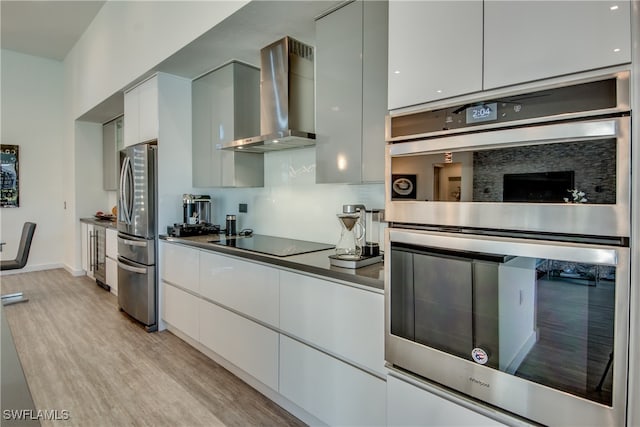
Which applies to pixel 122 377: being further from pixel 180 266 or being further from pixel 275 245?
pixel 275 245

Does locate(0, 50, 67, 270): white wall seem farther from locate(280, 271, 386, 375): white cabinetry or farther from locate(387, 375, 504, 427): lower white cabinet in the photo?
locate(387, 375, 504, 427): lower white cabinet

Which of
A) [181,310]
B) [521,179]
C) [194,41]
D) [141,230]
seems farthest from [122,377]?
[521,179]

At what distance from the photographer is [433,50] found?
1292 millimetres

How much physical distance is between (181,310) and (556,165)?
2925mm

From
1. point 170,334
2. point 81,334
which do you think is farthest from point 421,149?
point 81,334

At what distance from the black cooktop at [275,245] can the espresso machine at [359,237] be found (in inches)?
14.1

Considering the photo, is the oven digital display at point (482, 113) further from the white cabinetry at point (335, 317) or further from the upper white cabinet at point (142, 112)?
the upper white cabinet at point (142, 112)

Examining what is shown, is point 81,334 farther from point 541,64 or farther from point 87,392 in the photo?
point 541,64

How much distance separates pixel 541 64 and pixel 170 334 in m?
3.40

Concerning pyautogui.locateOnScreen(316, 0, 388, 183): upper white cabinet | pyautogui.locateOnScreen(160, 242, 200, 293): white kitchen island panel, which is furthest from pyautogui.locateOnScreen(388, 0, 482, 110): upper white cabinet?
pyautogui.locateOnScreen(160, 242, 200, 293): white kitchen island panel

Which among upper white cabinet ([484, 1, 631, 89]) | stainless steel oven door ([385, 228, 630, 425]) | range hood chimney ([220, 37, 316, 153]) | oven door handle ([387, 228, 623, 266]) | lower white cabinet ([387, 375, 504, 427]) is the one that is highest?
range hood chimney ([220, 37, 316, 153])

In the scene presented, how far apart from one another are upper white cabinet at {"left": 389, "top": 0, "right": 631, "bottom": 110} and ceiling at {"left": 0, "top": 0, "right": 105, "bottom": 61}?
4.54 m

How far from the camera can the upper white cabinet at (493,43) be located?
940 millimetres

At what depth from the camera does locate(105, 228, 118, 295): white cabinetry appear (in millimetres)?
4461
